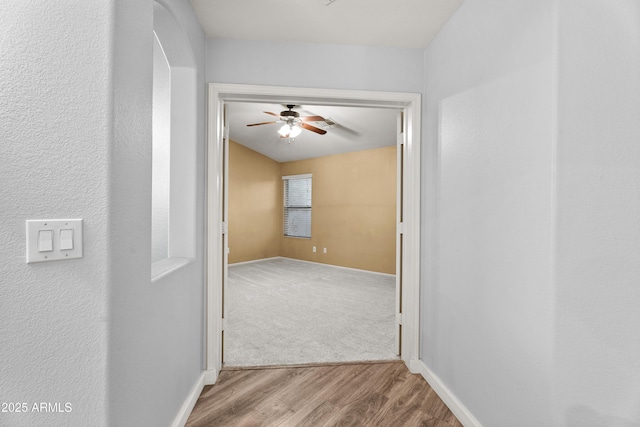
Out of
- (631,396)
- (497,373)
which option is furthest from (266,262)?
(631,396)

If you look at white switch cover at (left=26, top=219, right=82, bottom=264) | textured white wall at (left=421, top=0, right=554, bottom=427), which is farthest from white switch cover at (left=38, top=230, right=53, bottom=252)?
textured white wall at (left=421, top=0, right=554, bottom=427)

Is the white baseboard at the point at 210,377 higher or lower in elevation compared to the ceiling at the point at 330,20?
lower

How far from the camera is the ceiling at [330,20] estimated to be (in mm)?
1649

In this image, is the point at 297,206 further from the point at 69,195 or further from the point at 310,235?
the point at 69,195

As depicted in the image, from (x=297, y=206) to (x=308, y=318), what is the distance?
13.2ft

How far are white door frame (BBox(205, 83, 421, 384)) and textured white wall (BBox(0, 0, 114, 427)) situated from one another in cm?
105

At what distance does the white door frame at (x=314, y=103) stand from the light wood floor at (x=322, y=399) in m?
0.20

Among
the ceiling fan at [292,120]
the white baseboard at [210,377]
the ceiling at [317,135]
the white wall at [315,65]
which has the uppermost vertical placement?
the ceiling at [317,135]

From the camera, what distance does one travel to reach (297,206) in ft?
22.6

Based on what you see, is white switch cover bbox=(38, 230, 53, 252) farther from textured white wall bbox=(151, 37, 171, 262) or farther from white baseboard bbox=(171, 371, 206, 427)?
white baseboard bbox=(171, 371, 206, 427)

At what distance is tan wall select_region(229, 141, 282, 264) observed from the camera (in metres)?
5.97

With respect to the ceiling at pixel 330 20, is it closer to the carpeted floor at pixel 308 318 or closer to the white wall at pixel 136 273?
the white wall at pixel 136 273

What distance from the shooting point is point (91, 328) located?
855 mm

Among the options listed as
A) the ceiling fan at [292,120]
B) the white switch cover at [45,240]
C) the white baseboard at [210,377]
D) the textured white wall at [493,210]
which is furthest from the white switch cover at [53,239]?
the ceiling fan at [292,120]
